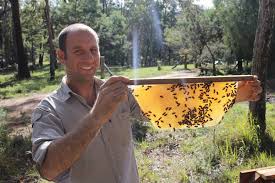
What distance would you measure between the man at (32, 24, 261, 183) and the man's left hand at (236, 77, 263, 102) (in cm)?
94

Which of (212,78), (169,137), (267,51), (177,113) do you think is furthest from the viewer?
(169,137)

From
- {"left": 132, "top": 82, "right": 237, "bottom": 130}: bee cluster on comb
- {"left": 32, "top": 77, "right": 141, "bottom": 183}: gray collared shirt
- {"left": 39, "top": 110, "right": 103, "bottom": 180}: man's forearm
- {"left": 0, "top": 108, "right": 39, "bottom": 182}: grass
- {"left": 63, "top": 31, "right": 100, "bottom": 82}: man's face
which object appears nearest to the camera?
{"left": 39, "top": 110, "right": 103, "bottom": 180}: man's forearm

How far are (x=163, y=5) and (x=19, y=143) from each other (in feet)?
189

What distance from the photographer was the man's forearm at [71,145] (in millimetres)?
1962

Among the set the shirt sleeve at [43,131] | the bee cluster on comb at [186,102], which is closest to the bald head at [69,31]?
the shirt sleeve at [43,131]

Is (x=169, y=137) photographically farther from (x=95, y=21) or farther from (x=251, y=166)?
(x=95, y=21)

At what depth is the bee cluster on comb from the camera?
9.95 feet

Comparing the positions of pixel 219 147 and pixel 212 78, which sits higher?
pixel 212 78

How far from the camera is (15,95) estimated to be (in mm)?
18281

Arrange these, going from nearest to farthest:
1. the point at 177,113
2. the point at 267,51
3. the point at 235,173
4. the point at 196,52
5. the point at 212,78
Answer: the point at 212,78 → the point at 177,113 → the point at 235,173 → the point at 267,51 → the point at 196,52

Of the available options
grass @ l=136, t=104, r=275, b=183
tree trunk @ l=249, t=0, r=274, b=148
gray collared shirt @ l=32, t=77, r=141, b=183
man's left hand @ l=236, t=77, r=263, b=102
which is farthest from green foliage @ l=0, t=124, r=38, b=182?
man's left hand @ l=236, t=77, r=263, b=102

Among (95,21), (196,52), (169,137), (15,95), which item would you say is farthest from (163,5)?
(169,137)

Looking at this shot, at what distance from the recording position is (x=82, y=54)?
246cm

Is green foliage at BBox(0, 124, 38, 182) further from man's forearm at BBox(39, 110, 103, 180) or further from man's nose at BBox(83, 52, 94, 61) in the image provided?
man's forearm at BBox(39, 110, 103, 180)
